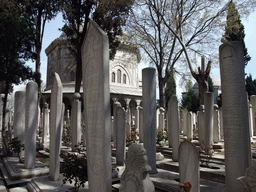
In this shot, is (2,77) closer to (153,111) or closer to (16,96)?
(16,96)

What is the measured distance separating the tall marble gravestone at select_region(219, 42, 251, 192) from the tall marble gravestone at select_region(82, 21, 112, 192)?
1946 mm

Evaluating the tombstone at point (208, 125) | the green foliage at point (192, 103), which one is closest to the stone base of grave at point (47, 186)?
the tombstone at point (208, 125)

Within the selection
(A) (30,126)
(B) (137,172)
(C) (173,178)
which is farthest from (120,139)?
(B) (137,172)

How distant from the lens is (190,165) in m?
3.08

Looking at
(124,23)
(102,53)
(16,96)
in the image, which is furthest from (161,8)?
(102,53)

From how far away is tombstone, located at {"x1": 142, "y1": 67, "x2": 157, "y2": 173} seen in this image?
16.8 ft

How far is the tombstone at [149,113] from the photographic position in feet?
16.8

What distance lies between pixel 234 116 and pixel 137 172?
6.03ft

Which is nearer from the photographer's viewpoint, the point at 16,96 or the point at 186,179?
the point at 186,179

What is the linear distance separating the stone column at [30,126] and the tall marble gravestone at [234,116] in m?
4.66

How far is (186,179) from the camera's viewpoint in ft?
10.1

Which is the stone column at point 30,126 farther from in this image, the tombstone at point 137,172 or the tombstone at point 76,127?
the tombstone at point 137,172

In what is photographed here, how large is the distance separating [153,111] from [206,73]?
8.90 m

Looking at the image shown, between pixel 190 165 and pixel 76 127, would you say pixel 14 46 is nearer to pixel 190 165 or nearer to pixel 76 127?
pixel 76 127
